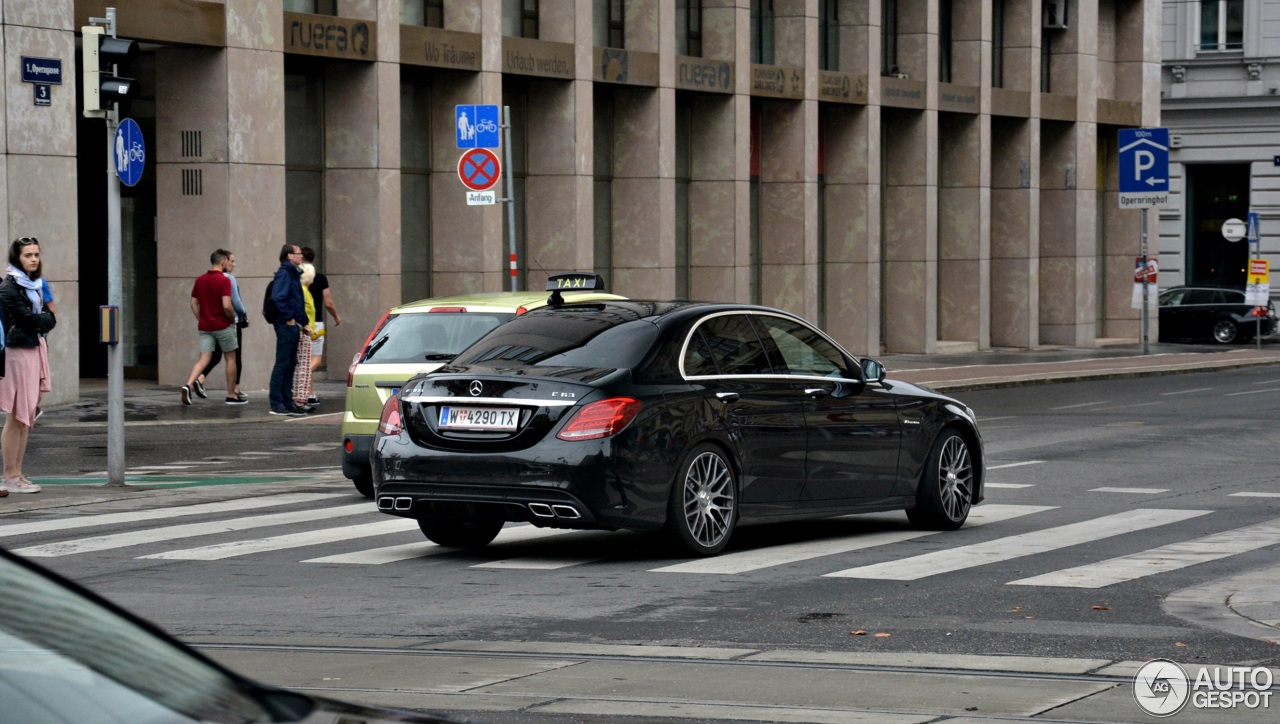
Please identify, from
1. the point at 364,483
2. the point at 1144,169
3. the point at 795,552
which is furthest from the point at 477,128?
the point at 1144,169

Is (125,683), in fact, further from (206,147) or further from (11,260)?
(206,147)

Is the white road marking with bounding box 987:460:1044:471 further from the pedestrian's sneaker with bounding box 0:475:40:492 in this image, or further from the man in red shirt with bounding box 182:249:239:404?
the man in red shirt with bounding box 182:249:239:404

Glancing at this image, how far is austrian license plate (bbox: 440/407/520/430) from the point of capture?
10539 mm

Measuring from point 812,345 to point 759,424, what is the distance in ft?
3.10

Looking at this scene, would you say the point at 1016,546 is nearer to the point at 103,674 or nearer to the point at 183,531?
the point at 183,531

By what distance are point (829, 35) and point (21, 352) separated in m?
25.5

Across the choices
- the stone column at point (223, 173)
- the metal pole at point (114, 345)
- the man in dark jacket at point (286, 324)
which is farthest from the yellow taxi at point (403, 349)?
the stone column at point (223, 173)

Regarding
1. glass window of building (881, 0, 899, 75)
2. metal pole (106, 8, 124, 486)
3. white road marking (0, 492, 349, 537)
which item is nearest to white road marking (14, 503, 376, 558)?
white road marking (0, 492, 349, 537)

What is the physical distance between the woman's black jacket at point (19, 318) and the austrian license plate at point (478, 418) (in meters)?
4.58

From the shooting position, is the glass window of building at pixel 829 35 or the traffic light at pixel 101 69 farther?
the glass window of building at pixel 829 35

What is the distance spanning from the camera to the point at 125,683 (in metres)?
2.91

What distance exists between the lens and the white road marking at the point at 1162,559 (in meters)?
10.1

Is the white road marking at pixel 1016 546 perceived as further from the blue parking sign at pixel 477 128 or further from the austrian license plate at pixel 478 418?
the blue parking sign at pixel 477 128

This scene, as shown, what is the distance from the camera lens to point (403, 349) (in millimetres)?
14727
